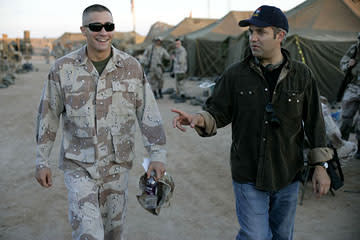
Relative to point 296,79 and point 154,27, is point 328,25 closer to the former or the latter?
point 296,79

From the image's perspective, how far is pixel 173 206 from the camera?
4680 mm

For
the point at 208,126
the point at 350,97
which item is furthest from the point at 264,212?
the point at 350,97

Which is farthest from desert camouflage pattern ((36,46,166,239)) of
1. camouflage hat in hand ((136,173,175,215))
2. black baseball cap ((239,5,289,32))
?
black baseball cap ((239,5,289,32))

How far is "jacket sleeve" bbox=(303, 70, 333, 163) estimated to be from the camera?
2.64m

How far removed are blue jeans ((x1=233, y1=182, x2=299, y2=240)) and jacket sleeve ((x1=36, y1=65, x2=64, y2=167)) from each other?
4.86 feet

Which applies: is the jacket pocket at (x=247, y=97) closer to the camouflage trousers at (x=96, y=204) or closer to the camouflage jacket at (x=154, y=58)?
the camouflage trousers at (x=96, y=204)

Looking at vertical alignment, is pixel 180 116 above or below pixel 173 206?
above

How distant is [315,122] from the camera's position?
2.66 meters

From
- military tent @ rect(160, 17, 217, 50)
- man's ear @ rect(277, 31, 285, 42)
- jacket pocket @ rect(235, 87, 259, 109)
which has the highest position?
military tent @ rect(160, 17, 217, 50)

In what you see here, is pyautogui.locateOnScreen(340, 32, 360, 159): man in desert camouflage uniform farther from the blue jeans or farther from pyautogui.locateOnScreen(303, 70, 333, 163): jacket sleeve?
the blue jeans

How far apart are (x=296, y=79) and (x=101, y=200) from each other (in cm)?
175

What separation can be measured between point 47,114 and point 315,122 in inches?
79.7

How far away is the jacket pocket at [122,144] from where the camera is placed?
112 inches

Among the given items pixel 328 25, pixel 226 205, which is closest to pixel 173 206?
pixel 226 205
